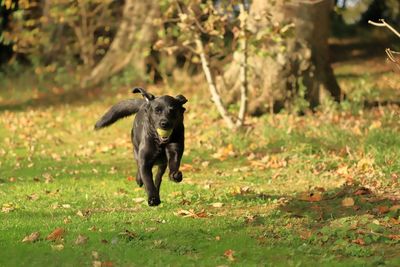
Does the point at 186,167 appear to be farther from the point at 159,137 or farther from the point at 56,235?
the point at 56,235

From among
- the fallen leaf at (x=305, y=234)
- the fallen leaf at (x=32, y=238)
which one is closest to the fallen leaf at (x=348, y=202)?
the fallen leaf at (x=305, y=234)

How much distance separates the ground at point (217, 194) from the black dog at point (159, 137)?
0.48 metres

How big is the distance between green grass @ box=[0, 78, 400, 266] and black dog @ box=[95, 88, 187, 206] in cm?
48

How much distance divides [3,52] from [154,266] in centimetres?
2170

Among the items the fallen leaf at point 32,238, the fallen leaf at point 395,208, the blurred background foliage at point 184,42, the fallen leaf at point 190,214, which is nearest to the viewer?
the fallen leaf at point 32,238

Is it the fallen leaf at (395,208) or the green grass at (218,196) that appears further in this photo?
the fallen leaf at (395,208)

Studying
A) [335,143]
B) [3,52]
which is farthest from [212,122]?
[3,52]

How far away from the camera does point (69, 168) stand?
1297cm

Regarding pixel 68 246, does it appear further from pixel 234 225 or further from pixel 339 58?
pixel 339 58

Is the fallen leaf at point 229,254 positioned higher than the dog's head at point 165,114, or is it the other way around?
the dog's head at point 165,114

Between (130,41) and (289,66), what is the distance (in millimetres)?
7916

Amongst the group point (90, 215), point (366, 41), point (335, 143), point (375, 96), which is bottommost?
point (366, 41)

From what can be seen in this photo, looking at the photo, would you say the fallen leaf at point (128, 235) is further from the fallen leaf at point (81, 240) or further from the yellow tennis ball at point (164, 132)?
the yellow tennis ball at point (164, 132)

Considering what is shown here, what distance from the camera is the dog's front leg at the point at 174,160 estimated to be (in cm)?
864
